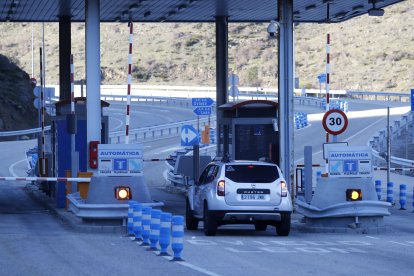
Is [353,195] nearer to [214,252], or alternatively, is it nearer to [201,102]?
[214,252]

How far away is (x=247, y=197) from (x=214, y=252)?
3.50 metres

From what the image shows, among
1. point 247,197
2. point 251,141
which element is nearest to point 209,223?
point 247,197

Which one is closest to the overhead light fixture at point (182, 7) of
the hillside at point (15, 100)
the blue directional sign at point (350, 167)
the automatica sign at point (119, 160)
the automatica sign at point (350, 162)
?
the automatica sign at point (119, 160)

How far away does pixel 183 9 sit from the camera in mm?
37188

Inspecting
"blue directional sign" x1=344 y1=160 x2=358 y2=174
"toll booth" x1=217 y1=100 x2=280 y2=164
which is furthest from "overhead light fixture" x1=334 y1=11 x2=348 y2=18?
"blue directional sign" x1=344 y1=160 x2=358 y2=174

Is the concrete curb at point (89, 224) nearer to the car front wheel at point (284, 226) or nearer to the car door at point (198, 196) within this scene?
the car door at point (198, 196)

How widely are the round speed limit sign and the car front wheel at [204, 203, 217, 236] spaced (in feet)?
14.3

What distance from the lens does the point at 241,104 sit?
32188 mm

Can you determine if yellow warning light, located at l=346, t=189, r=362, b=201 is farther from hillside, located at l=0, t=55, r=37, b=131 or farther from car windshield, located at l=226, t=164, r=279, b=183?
hillside, located at l=0, t=55, r=37, b=131

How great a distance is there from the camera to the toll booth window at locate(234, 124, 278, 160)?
32.3 meters

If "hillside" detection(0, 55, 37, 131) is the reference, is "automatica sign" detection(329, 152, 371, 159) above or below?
below

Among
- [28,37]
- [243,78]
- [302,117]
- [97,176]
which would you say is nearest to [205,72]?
[243,78]

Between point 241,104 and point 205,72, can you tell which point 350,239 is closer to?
point 241,104

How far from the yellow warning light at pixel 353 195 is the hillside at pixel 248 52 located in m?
92.3
